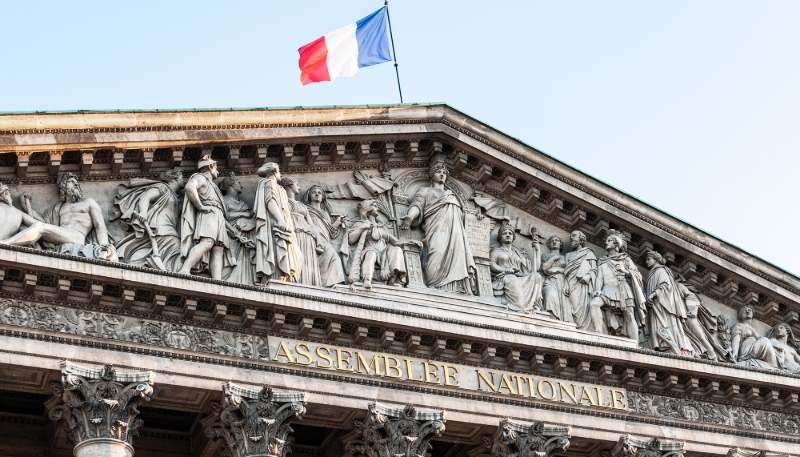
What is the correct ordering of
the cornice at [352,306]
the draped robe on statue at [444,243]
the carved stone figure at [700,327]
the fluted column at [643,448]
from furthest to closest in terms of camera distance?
the carved stone figure at [700,327], the draped robe on statue at [444,243], the fluted column at [643,448], the cornice at [352,306]

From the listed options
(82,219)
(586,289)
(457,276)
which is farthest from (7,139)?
(586,289)

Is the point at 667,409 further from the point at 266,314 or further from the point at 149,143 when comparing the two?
the point at 149,143

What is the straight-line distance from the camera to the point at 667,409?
88.2 feet

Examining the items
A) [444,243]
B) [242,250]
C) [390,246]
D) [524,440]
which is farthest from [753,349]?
[242,250]

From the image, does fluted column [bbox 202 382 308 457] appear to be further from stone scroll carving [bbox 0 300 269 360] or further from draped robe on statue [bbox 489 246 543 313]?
draped robe on statue [bbox 489 246 543 313]

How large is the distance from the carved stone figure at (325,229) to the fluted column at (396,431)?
2290 millimetres

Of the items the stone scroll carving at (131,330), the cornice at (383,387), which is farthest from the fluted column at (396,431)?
the stone scroll carving at (131,330)

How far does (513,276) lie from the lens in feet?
88.2

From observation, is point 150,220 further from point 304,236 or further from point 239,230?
point 304,236

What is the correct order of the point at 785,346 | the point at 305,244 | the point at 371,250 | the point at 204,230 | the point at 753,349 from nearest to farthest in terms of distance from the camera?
the point at 204,230 < the point at 305,244 < the point at 371,250 < the point at 753,349 < the point at 785,346

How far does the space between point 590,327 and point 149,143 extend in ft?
→ 25.8

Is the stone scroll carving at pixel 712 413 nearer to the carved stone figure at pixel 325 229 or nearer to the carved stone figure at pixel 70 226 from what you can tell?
the carved stone figure at pixel 325 229

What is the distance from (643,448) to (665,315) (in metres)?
2.83

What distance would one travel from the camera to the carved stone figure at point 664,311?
2757 centimetres
